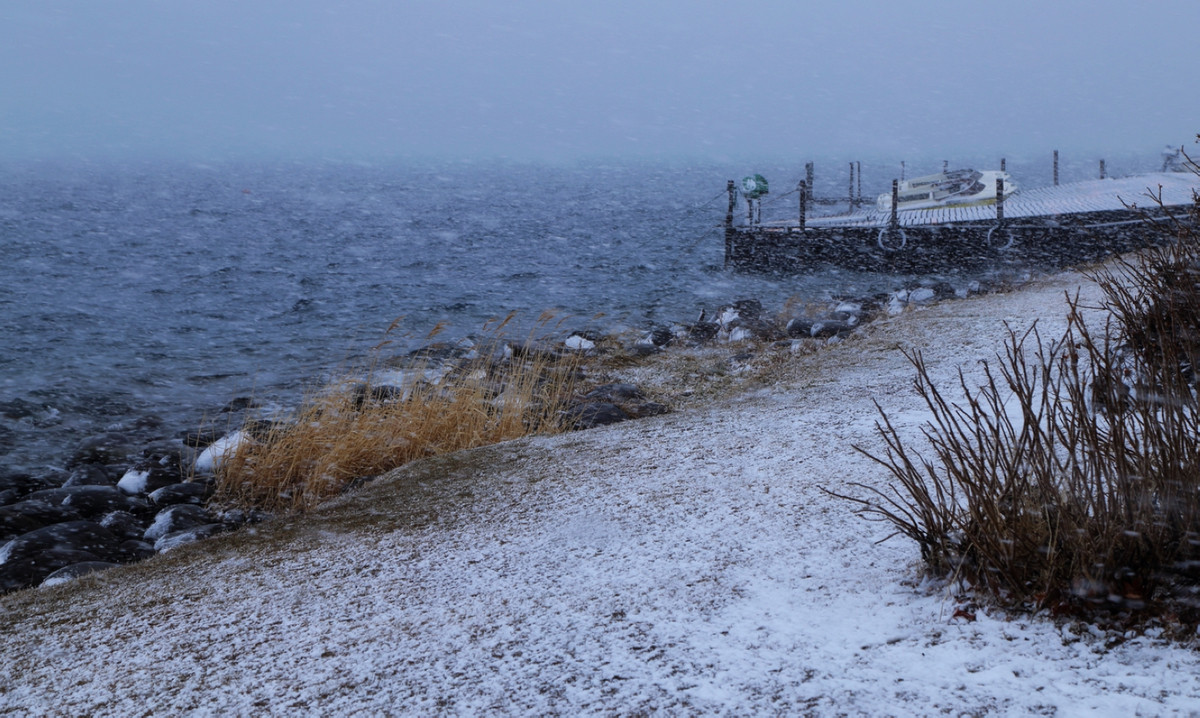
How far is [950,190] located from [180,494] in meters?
29.0

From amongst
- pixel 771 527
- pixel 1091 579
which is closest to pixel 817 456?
pixel 771 527

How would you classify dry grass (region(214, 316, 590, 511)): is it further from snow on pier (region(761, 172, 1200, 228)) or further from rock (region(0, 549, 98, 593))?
snow on pier (region(761, 172, 1200, 228))

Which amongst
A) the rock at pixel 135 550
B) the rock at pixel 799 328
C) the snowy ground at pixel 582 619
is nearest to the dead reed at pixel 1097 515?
the snowy ground at pixel 582 619

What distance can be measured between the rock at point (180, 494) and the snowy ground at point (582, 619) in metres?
2.21

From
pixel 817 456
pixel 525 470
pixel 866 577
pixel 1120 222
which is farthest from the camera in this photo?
pixel 1120 222

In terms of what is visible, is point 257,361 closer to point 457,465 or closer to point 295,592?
point 457,465

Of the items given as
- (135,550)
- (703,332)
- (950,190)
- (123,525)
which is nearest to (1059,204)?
(950,190)

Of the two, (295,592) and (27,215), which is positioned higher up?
(27,215)

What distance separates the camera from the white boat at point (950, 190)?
89.5ft

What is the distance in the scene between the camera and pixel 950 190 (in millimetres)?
29172

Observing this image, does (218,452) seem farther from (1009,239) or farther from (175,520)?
(1009,239)

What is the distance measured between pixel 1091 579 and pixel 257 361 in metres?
13.4

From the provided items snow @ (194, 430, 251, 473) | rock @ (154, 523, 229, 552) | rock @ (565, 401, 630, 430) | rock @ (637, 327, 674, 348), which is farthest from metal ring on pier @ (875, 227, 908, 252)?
rock @ (154, 523, 229, 552)

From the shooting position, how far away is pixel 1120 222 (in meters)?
18.8
